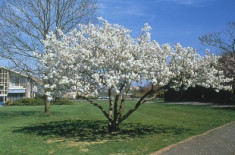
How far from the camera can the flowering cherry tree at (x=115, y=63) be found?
35.6 ft

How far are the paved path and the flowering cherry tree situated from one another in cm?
220

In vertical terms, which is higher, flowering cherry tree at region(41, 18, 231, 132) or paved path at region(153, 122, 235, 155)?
flowering cherry tree at region(41, 18, 231, 132)

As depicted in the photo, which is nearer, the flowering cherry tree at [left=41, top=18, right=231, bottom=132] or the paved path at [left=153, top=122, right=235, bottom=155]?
the paved path at [left=153, top=122, right=235, bottom=155]

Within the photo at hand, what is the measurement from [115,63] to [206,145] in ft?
13.5

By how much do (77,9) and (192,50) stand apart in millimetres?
15293

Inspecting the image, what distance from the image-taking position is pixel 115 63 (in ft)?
35.9

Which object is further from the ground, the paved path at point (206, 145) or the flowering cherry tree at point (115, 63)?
the flowering cherry tree at point (115, 63)

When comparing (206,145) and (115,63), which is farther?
(115,63)

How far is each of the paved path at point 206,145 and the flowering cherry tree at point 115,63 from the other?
7.22ft

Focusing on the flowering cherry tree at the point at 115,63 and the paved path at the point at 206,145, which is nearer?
the paved path at the point at 206,145

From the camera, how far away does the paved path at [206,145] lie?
862 centimetres

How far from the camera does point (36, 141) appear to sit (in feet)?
37.9

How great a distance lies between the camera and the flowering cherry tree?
10844mm

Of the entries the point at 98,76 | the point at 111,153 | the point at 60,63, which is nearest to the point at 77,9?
the point at 60,63
